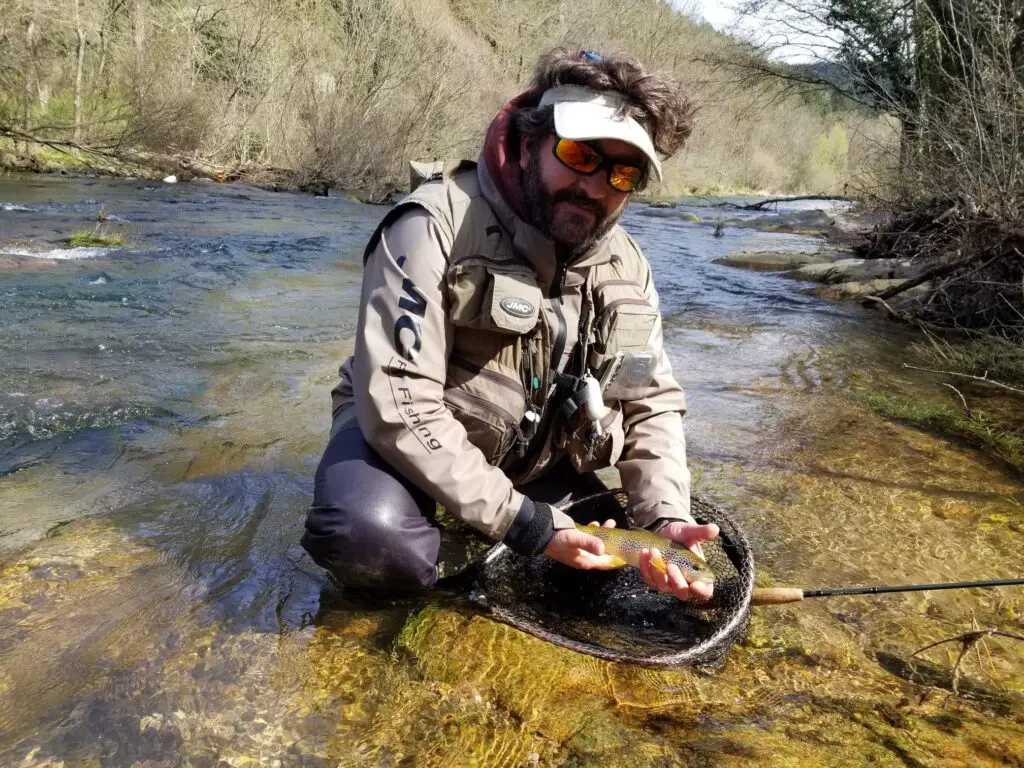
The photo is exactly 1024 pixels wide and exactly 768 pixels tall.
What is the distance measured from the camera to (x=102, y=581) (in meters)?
2.94

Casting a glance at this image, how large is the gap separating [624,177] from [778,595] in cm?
156

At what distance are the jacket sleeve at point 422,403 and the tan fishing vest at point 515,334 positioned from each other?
12 cm

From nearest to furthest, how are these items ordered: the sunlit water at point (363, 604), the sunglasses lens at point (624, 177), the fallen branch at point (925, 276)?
the sunlit water at point (363, 604) < the sunglasses lens at point (624, 177) < the fallen branch at point (925, 276)

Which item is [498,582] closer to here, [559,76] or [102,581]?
[102,581]

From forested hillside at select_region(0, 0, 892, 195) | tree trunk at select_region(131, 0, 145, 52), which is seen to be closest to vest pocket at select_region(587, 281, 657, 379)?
forested hillside at select_region(0, 0, 892, 195)

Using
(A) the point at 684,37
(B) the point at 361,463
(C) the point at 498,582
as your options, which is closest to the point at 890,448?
(C) the point at 498,582

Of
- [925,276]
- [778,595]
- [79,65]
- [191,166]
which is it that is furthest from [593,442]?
[79,65]

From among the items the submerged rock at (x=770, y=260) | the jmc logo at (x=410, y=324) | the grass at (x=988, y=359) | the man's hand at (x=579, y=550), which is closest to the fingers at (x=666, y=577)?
the man's hand at (x=579, y=550)

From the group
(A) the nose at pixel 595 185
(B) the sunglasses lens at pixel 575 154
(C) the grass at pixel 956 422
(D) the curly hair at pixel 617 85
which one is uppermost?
(D) the curly hair at pixel 617 85

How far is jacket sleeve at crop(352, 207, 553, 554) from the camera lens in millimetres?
2564

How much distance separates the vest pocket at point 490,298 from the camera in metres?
2.71

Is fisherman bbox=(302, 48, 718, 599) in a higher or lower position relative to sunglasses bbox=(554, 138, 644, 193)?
lower

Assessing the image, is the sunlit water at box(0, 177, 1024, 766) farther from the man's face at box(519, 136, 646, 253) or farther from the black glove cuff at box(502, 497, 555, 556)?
the man's face at box(519, 136, 646, 253)

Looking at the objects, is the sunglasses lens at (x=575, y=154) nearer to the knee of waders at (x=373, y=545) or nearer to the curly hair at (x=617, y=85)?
the curly hair at (x=617, y=85)
